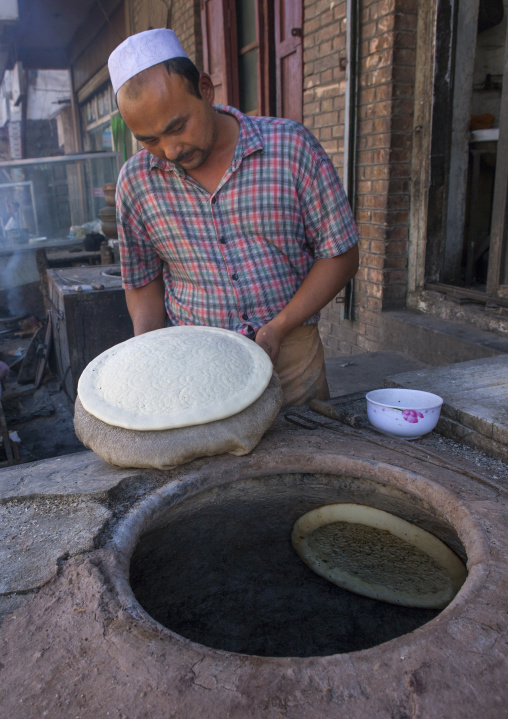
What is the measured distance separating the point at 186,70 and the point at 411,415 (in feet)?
3.79

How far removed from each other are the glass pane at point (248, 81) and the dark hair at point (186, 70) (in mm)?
4080

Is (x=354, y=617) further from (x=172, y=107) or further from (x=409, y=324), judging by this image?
(x=409, y=324)

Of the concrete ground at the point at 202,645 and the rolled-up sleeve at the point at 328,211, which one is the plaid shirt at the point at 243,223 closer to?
the rolled-up sleeve at the point at 328,211

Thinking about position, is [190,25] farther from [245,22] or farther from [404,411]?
[404,411]

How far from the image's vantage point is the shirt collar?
184 centimetres

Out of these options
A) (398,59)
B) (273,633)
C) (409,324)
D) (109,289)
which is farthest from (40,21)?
(273,633)

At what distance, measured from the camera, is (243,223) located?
1.91 meters

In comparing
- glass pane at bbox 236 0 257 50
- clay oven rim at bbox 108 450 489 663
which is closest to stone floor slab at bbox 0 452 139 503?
clay oven rim at bbox 108 450 489 663

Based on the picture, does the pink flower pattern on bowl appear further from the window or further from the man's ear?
the window

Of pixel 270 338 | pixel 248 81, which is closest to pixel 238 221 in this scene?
pixel 270 338

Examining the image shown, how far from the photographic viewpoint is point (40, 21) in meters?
11.8

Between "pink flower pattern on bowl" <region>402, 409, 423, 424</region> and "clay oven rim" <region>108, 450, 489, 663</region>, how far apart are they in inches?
7.3

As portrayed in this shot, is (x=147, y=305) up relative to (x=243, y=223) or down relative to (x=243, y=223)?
A: down

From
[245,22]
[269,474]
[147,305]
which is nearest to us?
[269,474]
